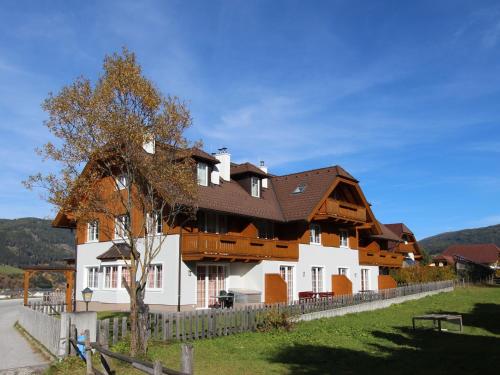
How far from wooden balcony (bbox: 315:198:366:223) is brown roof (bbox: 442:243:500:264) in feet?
191

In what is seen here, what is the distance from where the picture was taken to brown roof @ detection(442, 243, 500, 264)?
279 ft

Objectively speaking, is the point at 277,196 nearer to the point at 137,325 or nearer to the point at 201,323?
the point at 201,323

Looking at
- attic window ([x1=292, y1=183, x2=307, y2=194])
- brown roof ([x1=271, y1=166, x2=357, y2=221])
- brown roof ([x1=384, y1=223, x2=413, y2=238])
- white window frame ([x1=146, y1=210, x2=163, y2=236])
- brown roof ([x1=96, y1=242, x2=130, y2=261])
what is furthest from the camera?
brown roof ([x1=384, y1=223, x2=413, y2=238])

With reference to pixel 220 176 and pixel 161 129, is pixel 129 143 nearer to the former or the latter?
pixel 161 129

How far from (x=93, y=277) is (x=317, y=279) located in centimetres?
1405

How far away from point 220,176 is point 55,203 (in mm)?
15713

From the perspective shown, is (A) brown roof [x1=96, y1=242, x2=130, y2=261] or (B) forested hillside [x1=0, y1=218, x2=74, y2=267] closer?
(A) brown roof [x1=96, y1=242, x2=130, y2=261]

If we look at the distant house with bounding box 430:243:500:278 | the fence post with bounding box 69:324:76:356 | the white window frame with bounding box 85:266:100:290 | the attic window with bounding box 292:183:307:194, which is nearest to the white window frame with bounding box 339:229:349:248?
the attic window with bounding box 292:183:307:194

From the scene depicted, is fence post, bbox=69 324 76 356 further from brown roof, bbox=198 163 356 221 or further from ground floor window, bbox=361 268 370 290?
ground floor window, bbox=361 268 370 290

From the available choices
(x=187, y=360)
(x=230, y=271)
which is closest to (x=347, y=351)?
(x=187, y=360)

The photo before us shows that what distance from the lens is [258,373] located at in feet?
38.2

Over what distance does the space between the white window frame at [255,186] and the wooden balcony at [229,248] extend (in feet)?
12.8

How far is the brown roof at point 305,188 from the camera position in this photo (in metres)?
30.7

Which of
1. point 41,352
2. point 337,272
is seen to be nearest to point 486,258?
point 337,272
